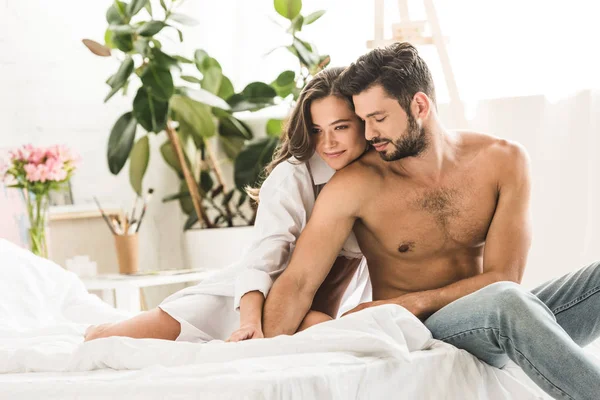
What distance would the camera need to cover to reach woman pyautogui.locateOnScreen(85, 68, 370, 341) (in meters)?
1.97

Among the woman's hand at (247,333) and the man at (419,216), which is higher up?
the man at (419,216)

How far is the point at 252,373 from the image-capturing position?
1320 mm

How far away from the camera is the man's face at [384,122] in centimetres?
197

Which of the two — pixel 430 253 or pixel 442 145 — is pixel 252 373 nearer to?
pixel 430 253

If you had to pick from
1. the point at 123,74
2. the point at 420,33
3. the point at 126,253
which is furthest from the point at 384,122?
the point at 126,253

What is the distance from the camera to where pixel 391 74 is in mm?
2002

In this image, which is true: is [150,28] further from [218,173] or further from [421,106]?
[421,106]

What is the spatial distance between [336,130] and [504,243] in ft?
1.56

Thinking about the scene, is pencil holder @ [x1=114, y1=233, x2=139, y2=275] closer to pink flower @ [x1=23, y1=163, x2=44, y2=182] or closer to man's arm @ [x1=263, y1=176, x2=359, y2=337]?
pink flower @ [x1=23, y1=163, x2=44, y2=182]

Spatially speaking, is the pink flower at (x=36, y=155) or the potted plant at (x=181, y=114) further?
the potted plant at (x=181, y=114)

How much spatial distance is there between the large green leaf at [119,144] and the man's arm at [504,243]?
1.91 m

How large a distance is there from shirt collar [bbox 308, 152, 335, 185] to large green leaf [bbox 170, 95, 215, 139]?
175cm

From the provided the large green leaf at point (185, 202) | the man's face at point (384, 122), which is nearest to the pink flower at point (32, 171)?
the large green leaf at point (185, 202)

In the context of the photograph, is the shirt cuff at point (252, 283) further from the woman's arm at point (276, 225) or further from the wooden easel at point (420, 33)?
the wooden easel at point (420, 33)
